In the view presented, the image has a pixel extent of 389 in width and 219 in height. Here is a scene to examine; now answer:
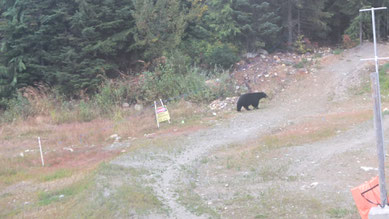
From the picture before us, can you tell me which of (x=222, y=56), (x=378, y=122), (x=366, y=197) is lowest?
(x=366, y=197)

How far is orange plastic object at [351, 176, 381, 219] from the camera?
5.60 metres

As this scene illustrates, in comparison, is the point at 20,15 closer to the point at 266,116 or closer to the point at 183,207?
the point at 266,116

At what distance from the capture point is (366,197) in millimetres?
5664

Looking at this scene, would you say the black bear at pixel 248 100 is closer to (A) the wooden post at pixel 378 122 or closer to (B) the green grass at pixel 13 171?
(B) the green grass at pixel 13 171

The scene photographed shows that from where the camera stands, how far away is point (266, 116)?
16.0m

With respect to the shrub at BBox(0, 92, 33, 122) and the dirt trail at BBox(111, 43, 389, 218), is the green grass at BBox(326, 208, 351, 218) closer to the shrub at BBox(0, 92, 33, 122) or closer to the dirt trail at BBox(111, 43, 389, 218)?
the dirt trail at BBox(111, 43, 389, 218)

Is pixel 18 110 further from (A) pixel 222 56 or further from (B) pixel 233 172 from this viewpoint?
(B) pixel 233 172

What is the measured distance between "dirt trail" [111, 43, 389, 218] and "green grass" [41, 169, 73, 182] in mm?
1355

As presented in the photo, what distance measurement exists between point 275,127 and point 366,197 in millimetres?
8414

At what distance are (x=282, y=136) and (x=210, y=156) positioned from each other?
251 centimetres

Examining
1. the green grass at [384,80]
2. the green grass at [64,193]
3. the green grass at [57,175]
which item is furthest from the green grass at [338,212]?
the green grass at [384,80]

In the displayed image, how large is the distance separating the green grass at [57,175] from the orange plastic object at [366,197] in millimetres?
Result: 8203

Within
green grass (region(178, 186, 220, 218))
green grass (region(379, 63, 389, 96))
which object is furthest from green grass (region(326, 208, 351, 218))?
green grass (region(379, 63, 389, 96))

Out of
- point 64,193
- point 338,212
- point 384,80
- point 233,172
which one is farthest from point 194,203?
point 384,80
